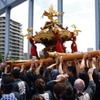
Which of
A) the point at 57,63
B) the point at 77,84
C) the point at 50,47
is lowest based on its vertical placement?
the point at 77,84

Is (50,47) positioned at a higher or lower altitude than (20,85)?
higher

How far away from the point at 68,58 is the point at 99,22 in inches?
195

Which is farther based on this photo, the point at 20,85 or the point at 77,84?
the point at 20,85

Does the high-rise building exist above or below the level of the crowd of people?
above

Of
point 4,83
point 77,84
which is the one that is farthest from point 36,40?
point 77,84

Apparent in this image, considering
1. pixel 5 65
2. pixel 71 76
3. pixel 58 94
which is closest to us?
pixel 58 94

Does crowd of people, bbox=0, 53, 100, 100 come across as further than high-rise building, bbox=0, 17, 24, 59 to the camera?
No

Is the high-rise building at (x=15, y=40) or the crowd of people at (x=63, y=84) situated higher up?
the high-rise building at (x=15, y=40)

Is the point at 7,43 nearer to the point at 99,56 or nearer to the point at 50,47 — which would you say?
the point at 50,47

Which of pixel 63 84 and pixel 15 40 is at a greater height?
pixel 15 40

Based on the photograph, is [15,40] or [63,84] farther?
[15,40]

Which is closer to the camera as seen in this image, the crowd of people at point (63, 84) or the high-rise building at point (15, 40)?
the crowd of people at point (63, 84)

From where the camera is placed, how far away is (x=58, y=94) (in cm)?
147

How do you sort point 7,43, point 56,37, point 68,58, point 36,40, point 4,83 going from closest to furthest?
point 4,83
point 68,58
point 56,37
point 36,40
point 7,43
